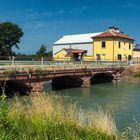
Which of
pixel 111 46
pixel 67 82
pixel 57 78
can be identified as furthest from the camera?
pixel 111 46

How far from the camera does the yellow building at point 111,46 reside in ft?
203

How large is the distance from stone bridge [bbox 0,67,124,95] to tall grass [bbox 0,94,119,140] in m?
10.7

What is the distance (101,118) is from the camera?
9.91 m

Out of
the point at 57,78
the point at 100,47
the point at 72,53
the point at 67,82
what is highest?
the point at 100,47

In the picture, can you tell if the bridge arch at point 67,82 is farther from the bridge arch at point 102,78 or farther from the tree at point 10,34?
the tree at point 10,34

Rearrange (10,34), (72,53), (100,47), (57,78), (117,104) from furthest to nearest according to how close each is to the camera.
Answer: (10,34) → (72,53) → (100,47) → (57,78) → (117,104)

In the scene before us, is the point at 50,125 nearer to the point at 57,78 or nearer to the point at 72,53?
the point at 57,78

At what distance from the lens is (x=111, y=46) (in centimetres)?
6178

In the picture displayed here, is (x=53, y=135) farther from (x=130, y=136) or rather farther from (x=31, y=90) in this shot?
(x=31, y=90)

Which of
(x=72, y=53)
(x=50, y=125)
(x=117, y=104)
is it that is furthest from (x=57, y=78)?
(x=50, y=125)

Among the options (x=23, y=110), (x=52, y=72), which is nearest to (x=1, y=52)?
(x=52, y=72)

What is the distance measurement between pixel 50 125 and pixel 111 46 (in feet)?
175

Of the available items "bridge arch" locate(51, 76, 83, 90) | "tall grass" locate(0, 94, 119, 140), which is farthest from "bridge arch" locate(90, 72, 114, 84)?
"tall grass" locate(0, 94, 119, 140)

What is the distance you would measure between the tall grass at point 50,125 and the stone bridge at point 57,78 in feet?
35.2
